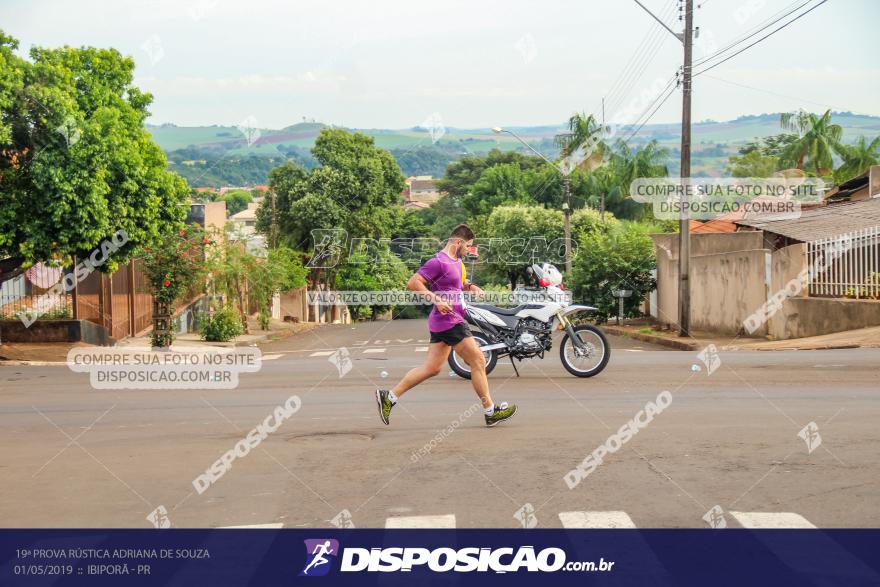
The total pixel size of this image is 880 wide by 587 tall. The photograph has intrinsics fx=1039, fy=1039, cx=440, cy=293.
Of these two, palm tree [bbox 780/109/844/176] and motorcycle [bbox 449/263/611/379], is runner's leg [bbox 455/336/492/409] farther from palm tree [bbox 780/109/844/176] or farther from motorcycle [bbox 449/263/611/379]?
palm tree [bbox 780/109/844/176]

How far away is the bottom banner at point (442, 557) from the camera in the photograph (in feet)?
18.6

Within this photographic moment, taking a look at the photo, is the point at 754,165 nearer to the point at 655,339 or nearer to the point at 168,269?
the point at 655,339

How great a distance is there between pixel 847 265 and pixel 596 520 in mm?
18307

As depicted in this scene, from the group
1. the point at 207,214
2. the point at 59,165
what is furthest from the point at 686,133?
the point at 207,214

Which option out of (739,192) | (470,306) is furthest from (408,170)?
(470,306)

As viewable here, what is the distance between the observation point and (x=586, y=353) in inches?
575

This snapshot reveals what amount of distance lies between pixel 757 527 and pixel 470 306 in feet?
26.7

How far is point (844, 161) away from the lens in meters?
69.9

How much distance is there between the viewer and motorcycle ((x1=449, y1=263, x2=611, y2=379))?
14211mm

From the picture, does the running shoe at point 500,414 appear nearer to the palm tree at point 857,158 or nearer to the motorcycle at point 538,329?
the motorcycle at point 538,329

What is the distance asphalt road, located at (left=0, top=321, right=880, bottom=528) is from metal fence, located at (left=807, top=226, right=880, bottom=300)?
8.34m

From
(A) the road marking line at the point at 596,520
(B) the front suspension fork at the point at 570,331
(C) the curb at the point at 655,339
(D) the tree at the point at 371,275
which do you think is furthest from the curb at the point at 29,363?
(D) the tree at the point at 371,275

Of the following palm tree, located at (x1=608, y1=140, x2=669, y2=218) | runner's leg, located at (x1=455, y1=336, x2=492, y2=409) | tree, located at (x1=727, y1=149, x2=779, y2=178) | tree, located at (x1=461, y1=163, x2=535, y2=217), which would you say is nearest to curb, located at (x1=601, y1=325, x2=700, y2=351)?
runner's leg, located at (x1=455, y1=336, x2=492, y2=409)

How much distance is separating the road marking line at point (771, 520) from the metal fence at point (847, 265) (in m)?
17.0
